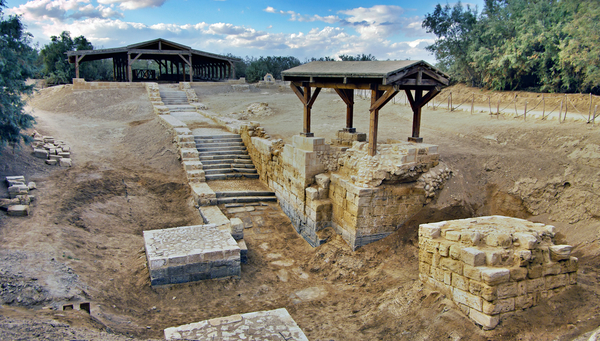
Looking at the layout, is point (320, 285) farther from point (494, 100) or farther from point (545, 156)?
point (494, 100)

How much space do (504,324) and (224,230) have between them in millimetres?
5534

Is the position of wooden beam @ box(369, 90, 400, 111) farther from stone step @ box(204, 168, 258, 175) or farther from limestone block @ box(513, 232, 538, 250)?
stone step @ box(204, 168, 258, 175)

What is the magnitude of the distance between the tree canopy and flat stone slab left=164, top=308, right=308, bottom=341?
16249 mm

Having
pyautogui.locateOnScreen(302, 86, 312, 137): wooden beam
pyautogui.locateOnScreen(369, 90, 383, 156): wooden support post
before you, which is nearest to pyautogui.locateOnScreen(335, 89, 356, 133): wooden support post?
pyautogui.locateOnScreen(302, 86, 312, 137): wooden beam

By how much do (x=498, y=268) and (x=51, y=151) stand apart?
11483 mm

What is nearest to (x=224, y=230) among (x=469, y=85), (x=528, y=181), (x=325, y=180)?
(x=325, y=180)

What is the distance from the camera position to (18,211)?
24.7 ft

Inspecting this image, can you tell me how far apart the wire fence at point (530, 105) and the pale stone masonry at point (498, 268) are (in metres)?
7.60

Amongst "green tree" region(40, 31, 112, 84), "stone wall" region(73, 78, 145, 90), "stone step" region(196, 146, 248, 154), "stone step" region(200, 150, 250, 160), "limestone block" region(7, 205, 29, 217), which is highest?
"green tree" region(40, 31, 112, 84)

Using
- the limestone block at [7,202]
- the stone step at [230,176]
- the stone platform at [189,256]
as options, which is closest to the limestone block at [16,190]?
the limestone block at [7,202]

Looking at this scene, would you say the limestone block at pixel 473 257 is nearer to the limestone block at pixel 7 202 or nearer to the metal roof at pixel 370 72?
the metal roof at pixel 370 72

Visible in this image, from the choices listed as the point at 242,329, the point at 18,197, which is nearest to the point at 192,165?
the point at 18,197

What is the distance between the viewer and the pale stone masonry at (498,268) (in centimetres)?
514

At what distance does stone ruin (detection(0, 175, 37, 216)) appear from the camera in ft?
24.8
